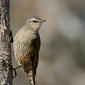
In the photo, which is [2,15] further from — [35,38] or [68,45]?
[68,45]

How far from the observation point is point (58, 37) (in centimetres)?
2264

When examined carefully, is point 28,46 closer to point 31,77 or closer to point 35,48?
point 35,48

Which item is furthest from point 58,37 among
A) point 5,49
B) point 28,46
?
point 5,49

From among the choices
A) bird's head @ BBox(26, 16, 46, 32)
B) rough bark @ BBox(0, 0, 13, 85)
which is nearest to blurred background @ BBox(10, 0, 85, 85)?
bird's head @ BBox(26, 16, 46, 32)

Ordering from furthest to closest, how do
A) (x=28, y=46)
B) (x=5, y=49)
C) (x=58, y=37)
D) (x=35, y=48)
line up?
(x=58, y=37) → (x=35, y=48) → (x=28, y=46) → (x=5, y=49)

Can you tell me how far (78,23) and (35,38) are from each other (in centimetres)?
1308

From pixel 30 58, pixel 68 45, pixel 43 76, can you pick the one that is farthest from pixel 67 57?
pixel 30 58

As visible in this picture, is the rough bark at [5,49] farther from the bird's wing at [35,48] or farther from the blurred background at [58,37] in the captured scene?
the blurred background at [58,37]

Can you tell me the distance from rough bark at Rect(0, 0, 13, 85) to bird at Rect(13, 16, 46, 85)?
0.70 metres

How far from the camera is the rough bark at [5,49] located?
9.08m

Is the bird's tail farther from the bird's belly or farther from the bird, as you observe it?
the bird's belly

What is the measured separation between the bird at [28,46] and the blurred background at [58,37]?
334 inches

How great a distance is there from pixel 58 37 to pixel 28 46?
12.5 m

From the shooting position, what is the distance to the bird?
10023mm
